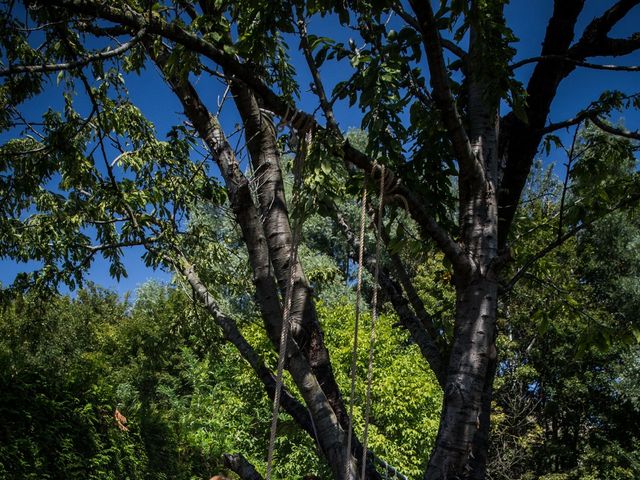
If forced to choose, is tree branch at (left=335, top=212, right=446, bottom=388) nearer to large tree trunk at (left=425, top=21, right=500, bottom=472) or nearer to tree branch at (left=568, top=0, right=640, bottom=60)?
large tree trunk at (left=425, top=21, right=500, bottom=472)

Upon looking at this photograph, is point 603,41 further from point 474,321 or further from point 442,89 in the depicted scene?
point 474,321

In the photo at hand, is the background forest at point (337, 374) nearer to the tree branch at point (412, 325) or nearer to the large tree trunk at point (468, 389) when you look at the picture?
the tree branch at point (412, 325)

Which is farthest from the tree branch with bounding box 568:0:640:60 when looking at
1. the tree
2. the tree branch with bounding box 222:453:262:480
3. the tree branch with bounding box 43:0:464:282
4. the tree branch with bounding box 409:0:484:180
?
the tree branch with bounding box 222:453:262:480

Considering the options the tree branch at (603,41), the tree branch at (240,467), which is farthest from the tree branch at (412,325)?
the tree branch at (603,41)

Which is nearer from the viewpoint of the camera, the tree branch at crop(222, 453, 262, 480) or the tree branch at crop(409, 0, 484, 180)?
the tree branch at crop(409, 0, 484, 180)

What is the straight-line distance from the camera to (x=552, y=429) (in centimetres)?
1792

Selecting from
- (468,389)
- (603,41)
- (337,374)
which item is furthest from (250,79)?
(337,374)

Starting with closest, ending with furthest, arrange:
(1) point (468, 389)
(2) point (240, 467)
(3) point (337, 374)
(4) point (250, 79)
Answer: (4) point (250, 79) → (1) point (468, 389) → (2) point (240, 467) → (3) point (337, 374)

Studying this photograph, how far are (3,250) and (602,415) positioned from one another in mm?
15968

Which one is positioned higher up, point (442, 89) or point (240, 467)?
point (442, 89)

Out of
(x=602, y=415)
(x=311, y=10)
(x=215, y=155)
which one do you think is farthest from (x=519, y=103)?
(x=602, y=415)

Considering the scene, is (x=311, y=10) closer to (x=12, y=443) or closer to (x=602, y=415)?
(x=12, y=443)

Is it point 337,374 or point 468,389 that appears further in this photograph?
point 337,374

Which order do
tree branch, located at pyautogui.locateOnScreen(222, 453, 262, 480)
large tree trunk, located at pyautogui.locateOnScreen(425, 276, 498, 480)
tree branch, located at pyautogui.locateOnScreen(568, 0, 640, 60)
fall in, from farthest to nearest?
1. tree branch, located at pyautogui.locateOnScreen(222, 453, 262, 480)
2. tree branch, located at pyautogui.locateOnScreen(568, 0, 640, 60)
3. large tree trunk, located at pyautogui.locateOnScreen(425, 276, 498, 480)
